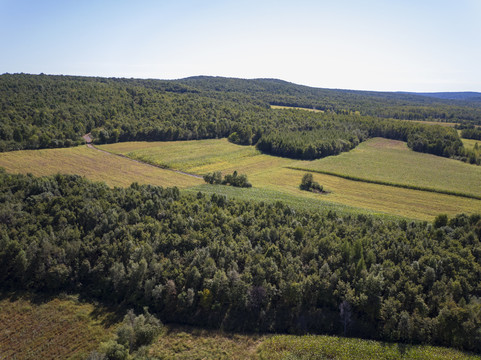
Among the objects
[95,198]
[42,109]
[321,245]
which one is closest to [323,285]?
[321,245]

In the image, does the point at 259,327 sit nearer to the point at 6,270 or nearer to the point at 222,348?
the point at 222,348

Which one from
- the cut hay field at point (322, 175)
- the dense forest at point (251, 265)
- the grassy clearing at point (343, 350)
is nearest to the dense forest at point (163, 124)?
the cut hay field at point (322, 175)

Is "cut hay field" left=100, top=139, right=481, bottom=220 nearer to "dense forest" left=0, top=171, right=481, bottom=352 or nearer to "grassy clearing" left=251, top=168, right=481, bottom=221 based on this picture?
"grassy clearing" left=251, top=168, right=481, bottom=221

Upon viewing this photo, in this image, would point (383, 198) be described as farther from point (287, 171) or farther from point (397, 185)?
point (287, 171)

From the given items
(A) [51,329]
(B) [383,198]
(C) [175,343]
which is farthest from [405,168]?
(A) [51,329]

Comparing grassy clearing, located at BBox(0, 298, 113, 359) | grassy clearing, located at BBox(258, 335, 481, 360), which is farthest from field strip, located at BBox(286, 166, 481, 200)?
grassy clearing, located at BBox(0, 298, 113, 359)

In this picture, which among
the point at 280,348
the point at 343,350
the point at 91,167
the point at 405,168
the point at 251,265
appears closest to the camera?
the point at 343,350
